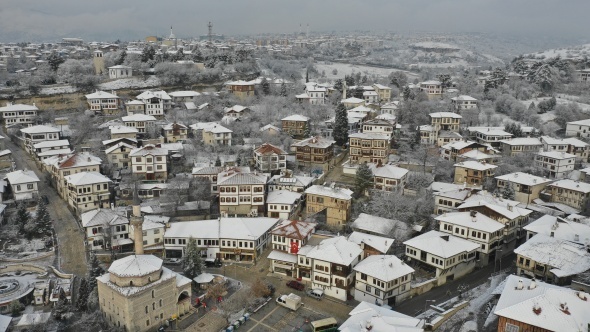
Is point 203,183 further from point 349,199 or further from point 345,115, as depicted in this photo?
point 345,115

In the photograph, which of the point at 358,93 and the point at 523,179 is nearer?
the point at 523,179

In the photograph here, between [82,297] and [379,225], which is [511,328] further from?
[82,297]

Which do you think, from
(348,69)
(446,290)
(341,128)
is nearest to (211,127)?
(341,128)

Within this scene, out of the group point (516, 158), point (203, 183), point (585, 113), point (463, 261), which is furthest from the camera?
point (585, 113)

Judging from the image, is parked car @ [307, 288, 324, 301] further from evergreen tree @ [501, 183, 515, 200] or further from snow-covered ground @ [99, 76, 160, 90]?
snow-covered ground @ [99, 76, 160, 90]

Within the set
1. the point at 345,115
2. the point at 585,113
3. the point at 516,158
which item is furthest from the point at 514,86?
the point at 345,115

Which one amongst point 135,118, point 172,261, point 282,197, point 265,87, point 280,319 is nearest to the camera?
point 280,319

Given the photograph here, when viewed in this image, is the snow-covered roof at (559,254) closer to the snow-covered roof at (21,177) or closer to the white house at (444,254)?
the white house at (444,254)
